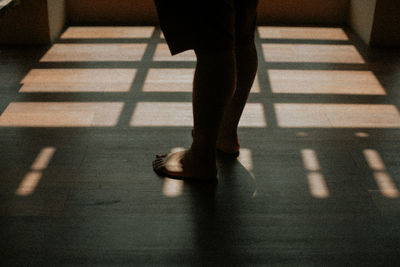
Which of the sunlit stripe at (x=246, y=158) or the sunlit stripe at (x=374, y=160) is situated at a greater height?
the sunlit stripe at (x=246, y=158)

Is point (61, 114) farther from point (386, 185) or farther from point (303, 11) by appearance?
point (303, 11)

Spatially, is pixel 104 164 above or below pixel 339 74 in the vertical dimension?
above

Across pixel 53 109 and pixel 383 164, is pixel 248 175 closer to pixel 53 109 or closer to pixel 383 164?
pixel 383 164

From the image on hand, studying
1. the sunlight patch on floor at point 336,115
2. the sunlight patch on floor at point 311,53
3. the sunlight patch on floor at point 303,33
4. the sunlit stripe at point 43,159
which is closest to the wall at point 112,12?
the sunlight patch on floor at point 303,33

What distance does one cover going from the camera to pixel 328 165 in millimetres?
1557

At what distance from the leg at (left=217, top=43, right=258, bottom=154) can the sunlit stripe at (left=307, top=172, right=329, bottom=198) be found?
0.27 meters

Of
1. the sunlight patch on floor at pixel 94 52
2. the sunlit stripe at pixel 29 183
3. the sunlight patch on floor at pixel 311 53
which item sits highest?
the sunlit stripe at pixel 29 183

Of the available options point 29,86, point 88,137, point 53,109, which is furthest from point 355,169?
point 29,86

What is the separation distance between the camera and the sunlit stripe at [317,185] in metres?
1.40

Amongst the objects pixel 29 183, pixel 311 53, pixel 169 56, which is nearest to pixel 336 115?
pixel 311 53

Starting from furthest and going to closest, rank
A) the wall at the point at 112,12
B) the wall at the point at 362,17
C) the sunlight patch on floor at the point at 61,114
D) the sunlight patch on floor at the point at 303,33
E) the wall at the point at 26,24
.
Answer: the wall at the point at 112,12, the sunlight patch on floor at the point at 303,33, the wall at the point at 362,17, the wall at the point at 26,24, the sunlight patch on floor at the point at 61,114

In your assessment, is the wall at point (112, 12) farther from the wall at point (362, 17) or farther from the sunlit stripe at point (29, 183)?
the sunlit stripe at point (29, 183)

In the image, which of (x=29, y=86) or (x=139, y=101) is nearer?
(x=139, y=101)

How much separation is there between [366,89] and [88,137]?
1.31 meters
